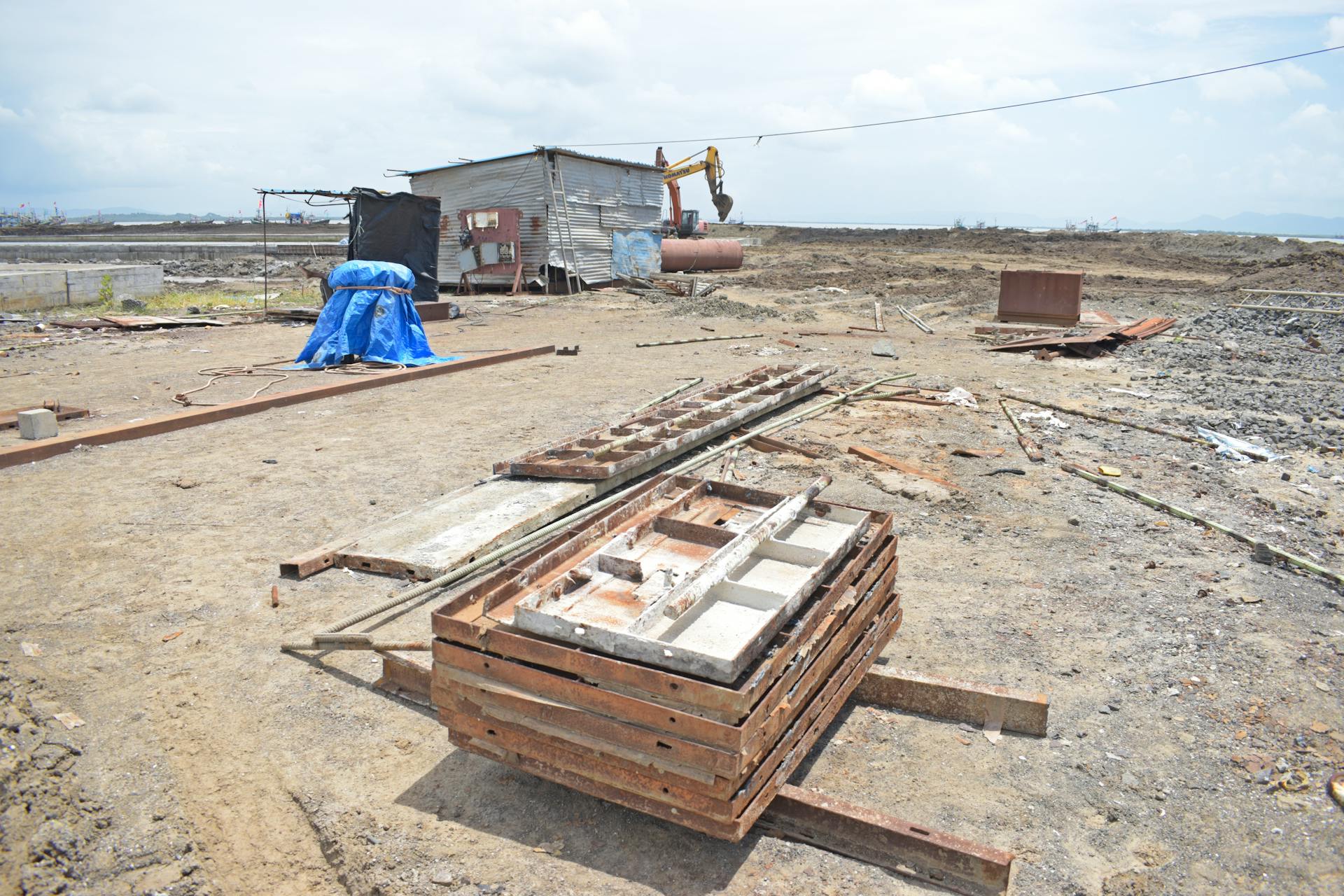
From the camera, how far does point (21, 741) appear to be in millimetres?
3229

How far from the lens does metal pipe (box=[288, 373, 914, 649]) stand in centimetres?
419

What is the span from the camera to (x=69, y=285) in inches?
772

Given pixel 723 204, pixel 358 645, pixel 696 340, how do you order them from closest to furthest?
pixel 358 645 < pixel 696 340 < pixel 723 204

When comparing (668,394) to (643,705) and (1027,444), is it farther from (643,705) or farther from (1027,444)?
(643,705)

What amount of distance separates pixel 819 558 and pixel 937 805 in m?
1.05

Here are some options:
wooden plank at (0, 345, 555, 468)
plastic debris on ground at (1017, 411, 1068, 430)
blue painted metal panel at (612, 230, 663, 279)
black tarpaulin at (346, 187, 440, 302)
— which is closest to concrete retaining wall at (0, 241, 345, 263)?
blue painted metal panel at (612, 230, 663, 279)

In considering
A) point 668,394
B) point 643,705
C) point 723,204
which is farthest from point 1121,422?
point 723,204

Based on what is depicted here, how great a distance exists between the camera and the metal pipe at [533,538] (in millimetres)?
4188

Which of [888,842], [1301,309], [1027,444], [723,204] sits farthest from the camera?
[723,204]

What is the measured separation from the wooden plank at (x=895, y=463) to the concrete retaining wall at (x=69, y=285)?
19.4 m

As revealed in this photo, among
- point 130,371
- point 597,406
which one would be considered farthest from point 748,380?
point 130,371

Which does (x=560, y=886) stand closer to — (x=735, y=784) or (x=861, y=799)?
(x=735, y=784)

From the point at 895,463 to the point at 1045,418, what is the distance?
2.62 m

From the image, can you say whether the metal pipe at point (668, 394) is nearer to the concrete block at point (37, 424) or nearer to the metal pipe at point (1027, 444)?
the metal pipe at point (1027, 444)
